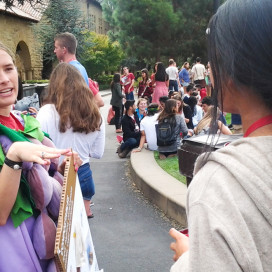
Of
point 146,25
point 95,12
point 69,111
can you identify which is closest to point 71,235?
point 69,111

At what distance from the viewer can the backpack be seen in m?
6.82

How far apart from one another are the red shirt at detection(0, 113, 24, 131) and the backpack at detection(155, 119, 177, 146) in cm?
506

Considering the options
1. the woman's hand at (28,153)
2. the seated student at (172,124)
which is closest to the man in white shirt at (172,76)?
the seated student at (172,124)

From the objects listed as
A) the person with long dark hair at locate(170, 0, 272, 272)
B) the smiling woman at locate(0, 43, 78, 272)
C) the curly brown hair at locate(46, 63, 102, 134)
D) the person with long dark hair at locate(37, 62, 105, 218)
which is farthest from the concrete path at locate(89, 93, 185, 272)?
the person with long dark hair at locate(170, 0, 272, 272)

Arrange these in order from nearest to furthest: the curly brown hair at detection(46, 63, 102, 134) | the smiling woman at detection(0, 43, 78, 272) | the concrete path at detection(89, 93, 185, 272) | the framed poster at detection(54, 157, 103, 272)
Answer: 1. the framed poster at detection(54, 157, 103, 272)
2. the smiling woman at detection(0, 43, 78, 272)
3. the curly brown hair at detection(46, 63, 102, 134)
4. the concrete path at detection(89, 93, 185, 272)

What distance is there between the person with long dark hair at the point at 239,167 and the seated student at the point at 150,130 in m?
6.28

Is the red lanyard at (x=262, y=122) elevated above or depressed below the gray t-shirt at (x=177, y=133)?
above

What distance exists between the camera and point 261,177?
0.84 metres

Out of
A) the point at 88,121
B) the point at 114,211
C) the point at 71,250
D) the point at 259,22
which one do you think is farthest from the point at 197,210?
the point at 114,211

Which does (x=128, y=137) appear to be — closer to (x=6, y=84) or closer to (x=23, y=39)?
(x=6, y=84)

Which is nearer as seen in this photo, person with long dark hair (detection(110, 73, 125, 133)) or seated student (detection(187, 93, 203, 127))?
seated student (detection(187, 93, 203, 127))

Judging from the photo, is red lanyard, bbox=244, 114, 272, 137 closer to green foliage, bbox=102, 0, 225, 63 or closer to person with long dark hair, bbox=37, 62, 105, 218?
person with long dark hair, bbox=37, 62, 105, 218

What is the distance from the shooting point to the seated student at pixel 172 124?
686 cm

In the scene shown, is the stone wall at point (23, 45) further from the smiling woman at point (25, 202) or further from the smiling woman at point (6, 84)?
the smiling woman at point (25, 202)
